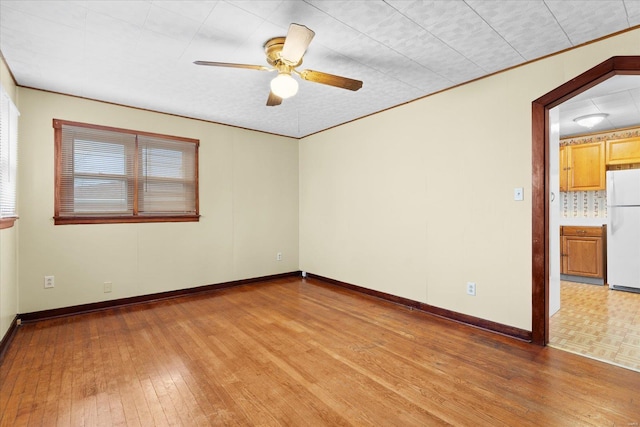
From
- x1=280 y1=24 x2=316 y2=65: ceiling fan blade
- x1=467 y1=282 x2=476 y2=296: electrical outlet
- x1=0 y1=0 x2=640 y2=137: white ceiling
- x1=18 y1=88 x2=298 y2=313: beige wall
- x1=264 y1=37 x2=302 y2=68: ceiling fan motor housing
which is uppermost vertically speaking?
x1=0 y1=0 x2=640 y2=137: white ceiling

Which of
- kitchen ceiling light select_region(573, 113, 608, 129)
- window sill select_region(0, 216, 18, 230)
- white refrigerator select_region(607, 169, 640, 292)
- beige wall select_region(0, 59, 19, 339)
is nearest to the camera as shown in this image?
window sill select_region(0, 216, 18, 230)

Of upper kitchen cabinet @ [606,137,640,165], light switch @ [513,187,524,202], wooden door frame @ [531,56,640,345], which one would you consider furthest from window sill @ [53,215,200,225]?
upper kitchen cabinet @ [606,137,640,165]

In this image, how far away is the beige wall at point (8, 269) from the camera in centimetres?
268

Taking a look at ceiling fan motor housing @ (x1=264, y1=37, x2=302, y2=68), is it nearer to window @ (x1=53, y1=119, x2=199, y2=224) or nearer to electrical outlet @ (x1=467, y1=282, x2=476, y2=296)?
window @ (x1=53, y1=119, x2=199, y2=224)

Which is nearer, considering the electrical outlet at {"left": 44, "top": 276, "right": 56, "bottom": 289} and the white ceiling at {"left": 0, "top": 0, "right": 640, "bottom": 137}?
the white ceiling at {"left": 0, "top": 0, "right": 640, "bottom": 137}

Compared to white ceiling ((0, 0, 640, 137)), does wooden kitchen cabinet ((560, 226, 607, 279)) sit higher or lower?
lower

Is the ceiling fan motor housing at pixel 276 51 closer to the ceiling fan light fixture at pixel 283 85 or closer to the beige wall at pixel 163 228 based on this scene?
the ceiling fan light fixture at pixel 283 85

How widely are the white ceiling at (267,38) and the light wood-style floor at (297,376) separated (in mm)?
2434

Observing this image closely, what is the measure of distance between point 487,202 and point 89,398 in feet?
11.5

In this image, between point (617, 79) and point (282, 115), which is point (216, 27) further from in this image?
point (617, 79)

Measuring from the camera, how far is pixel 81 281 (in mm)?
3607

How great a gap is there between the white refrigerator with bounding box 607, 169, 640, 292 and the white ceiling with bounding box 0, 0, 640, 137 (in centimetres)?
168

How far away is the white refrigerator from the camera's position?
4465 millimetres

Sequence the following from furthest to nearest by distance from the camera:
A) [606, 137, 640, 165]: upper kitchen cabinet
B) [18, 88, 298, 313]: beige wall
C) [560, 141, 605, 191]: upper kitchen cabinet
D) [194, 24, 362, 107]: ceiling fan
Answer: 1. [560, 141, 605, 191]: upper kitchen cabinet
2. [606, 137, 640, 165]: upper kitchen cabinet
3. [18, 88, 298, 313]: beige wall
4. [194, 24, 362, 107]: ceiling fan
